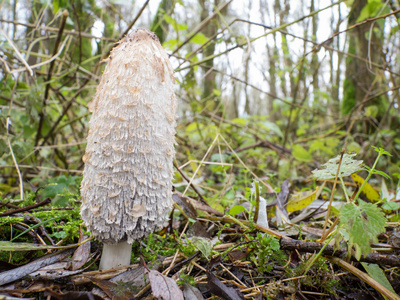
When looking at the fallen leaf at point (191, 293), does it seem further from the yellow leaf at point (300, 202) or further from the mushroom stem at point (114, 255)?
the yellow leaf at point (300, 202)

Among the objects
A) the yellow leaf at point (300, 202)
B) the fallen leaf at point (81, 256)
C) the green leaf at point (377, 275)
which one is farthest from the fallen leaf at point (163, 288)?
the yellow leaf at point (300, 202)

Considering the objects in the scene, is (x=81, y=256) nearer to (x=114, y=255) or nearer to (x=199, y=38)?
(x=114, y=255)

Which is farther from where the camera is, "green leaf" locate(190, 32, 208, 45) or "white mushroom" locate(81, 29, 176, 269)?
"green leaf" locate(190, 32, 208, 45)

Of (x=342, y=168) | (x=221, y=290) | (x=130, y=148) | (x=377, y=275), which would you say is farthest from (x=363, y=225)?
(x=130, y=148)

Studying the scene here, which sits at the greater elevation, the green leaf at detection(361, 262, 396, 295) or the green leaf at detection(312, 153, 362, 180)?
the green leaf at detection(312, 153, 362, 180)

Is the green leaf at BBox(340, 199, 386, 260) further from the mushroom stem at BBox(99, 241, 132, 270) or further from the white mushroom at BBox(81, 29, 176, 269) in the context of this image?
the mushroom stem at BBox(99, 241, 132, 270)

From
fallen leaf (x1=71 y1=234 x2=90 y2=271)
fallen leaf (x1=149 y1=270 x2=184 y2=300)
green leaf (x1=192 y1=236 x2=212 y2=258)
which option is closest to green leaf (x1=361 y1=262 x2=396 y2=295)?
green leaf (x1=192 y1=236 x2=212 y2=258)
